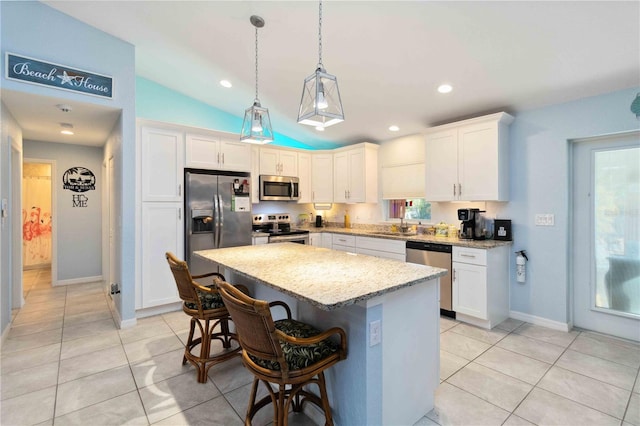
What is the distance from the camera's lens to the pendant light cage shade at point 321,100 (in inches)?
70.4

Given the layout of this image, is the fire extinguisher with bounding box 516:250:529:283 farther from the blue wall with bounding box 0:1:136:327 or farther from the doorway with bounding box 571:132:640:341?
the blue wall with bounding box 0:1:136:327

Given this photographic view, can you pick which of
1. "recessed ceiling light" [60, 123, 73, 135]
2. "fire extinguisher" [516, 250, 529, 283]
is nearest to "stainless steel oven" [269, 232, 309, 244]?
"fire extinguisher" [516, 250, 529, 283]

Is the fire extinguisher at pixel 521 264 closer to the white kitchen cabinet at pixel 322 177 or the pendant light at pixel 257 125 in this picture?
the white kitchen cabinet at pixel 322 177

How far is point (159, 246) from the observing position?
3.70 metres

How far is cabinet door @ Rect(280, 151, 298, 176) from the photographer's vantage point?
4.99 metres

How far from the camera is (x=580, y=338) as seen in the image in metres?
2.99

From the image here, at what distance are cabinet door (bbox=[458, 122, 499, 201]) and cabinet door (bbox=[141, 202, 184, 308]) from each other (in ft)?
11.7

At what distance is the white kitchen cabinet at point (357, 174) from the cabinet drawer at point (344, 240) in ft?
2.08

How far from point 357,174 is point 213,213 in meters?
2.33

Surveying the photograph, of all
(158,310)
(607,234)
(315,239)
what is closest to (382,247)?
(315,239)

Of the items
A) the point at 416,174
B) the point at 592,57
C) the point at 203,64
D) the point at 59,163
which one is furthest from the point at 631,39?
the point at 59,163

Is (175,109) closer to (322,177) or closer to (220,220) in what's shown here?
(220,220)

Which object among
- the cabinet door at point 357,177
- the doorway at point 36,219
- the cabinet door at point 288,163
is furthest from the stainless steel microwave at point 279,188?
the doorway at point 36,219

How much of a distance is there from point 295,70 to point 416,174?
7.48ft
